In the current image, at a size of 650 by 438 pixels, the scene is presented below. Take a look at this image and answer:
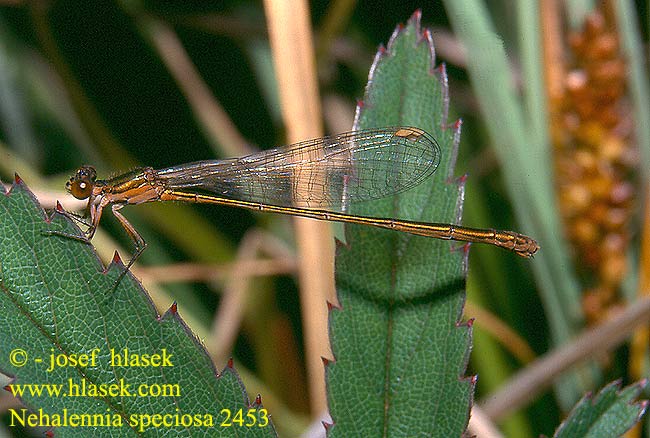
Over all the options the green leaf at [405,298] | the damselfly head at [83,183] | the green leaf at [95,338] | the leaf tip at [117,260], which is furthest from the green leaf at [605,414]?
the damselfly head at [83,183]

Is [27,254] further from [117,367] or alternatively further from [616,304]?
[616,304]

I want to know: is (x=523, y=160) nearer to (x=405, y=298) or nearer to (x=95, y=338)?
(x=405, y=298)

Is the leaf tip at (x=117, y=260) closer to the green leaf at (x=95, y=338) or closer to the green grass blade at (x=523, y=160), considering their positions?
the green leaf at (x=95, y=338)
